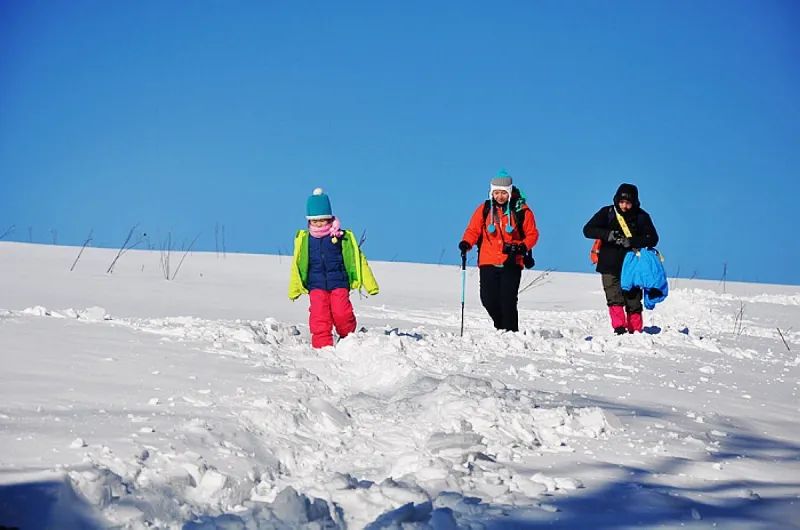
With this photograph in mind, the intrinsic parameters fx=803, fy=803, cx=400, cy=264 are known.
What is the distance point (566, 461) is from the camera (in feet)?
10.7

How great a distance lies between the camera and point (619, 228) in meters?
9.29

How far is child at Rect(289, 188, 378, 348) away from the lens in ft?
24.0

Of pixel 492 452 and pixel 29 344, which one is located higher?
pixel 29 344

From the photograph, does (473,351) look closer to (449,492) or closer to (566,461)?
(566,461)

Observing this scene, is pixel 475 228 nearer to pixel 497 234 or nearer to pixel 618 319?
pixel 497 234

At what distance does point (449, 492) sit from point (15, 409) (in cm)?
175

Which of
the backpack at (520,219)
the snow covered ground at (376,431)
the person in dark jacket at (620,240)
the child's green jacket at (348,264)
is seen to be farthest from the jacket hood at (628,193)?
the child's green jacket at (348,264)

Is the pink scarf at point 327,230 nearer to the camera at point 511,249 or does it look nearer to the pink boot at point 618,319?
the camera at point 511,249

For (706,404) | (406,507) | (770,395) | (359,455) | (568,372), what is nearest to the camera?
(406,507)

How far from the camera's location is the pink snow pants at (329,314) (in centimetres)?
718

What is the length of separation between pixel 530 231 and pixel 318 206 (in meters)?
2.45

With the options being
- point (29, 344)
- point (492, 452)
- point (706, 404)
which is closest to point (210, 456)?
point (492, 452)

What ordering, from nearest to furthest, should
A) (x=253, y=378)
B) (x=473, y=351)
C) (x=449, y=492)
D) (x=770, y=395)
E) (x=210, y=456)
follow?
(x=449, y=492) < (x=210, y=456) < (x=253, y=378) < (x=770, y=395) < (x=473, y=351)

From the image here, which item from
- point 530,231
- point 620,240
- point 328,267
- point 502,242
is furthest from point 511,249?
point 328,267
